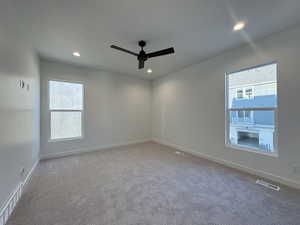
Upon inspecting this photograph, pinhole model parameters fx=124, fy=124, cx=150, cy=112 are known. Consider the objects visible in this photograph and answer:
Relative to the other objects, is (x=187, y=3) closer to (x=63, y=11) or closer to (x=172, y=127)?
(x=63, y=11)

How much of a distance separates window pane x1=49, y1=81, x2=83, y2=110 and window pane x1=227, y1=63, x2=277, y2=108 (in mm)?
4344

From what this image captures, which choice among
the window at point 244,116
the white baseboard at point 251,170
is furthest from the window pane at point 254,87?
the white baseboard at point 251,170

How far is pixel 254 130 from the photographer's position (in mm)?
2670

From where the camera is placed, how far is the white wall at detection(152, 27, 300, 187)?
2.15 meters

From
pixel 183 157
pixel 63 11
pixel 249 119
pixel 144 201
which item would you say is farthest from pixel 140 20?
pixel 183 157

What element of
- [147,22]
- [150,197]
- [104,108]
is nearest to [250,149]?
[150,197]

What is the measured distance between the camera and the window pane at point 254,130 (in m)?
2.45

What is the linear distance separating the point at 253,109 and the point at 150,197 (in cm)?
270

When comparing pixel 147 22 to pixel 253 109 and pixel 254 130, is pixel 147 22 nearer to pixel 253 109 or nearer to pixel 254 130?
pixel 253 109

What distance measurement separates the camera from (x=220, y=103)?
316 centimetres

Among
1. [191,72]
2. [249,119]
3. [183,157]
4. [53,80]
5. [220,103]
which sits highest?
[191,72]

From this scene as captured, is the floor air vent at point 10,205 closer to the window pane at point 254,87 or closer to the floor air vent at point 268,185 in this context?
the floor air vent at point 268,185

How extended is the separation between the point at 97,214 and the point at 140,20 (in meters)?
2.83

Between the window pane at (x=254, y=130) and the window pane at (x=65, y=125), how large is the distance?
4405 millimetres
